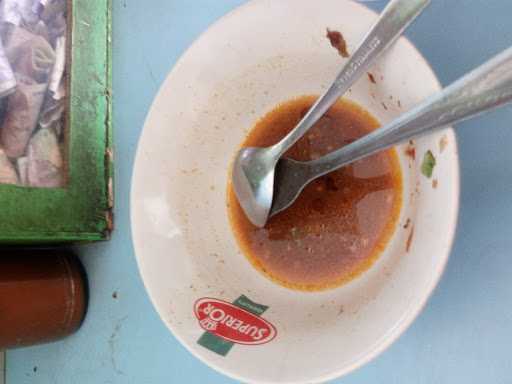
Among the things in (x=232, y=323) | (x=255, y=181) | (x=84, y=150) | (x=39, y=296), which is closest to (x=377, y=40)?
(x=255, y=181)

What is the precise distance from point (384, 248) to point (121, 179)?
397 mm

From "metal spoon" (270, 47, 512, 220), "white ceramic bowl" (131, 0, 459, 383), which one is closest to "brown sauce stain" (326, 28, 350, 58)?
"white ceramic bowl" (131, 0, 459, 383)

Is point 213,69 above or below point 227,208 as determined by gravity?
above

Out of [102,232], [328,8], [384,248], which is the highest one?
[328,8]

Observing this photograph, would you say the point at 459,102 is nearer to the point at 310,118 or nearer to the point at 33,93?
the point at 310,118

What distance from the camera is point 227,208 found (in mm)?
782

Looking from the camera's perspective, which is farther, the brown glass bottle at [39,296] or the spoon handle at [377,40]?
the brown glass bottle at [39,296]

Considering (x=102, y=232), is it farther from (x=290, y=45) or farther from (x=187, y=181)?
(x=290, y=45)

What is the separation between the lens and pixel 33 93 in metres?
0.78

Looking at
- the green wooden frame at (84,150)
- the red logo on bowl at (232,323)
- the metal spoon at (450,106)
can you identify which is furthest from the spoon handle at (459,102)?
the green wooden frame at (84,150)

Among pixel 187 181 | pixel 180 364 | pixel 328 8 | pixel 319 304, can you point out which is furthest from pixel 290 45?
pixel 180 364

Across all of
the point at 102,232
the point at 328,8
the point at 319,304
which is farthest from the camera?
the point at 102,232

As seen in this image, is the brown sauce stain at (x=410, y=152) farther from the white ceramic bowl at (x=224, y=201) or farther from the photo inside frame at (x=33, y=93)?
the photo inside frame at (x=33, y=93)

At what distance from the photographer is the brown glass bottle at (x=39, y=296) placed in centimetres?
77
